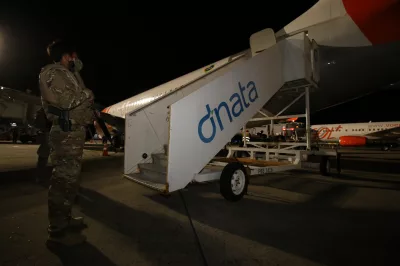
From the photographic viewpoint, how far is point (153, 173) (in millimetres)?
4305

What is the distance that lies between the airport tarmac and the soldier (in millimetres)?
344

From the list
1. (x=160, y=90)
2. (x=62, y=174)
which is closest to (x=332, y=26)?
(x=62, y=174)

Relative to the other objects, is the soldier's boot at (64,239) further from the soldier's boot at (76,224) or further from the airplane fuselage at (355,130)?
the airplane fuselage at (355,130)

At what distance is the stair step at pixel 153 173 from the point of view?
4.10 metres

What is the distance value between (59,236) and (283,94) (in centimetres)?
622

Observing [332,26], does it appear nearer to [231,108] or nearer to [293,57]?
[293,57]

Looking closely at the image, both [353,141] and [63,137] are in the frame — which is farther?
[353,141]

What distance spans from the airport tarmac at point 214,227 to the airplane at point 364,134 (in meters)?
23.0

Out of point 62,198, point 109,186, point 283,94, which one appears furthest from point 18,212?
point 283,94

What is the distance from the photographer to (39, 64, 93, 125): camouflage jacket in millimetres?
2594

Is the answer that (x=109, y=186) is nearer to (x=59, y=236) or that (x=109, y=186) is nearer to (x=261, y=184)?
(x=59, y=236)

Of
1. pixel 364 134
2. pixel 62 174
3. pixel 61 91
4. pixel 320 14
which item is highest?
pixel 320 14

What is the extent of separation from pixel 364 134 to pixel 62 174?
30710 mm

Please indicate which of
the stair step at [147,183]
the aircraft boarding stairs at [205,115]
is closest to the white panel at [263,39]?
the aircraft boarding stairs at [205,115]
